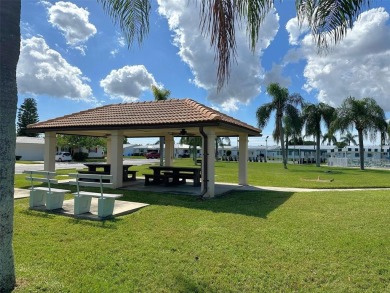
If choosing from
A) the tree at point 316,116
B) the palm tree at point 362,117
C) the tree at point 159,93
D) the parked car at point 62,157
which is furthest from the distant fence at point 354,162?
the parked car at point 62,157

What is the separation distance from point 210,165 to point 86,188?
5.69 metres

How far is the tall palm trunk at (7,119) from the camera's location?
11.8 feet

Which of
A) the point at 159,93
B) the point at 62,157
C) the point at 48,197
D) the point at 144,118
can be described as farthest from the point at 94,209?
the point at 62,157

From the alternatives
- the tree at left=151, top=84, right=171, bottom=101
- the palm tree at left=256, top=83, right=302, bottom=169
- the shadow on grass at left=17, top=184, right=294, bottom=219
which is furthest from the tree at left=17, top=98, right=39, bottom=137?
the shadow on grass at left=17, top=184, right=294, bottom=219

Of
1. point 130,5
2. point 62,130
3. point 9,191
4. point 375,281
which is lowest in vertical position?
point 375,281

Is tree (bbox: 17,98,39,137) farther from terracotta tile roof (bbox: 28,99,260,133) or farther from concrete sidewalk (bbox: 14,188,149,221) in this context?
concrete sidewalk (bbox: 14,188,149,221)

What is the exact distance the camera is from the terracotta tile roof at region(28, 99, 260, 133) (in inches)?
448

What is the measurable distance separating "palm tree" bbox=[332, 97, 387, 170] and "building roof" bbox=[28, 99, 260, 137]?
22345 millimetres

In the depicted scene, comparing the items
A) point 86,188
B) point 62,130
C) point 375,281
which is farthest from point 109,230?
point 62,130

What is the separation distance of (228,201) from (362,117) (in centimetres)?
2884

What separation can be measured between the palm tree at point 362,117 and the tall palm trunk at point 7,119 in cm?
3522

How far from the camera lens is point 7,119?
3658mm

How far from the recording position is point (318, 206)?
973cm

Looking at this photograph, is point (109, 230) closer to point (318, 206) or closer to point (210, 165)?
point (210, 165)
